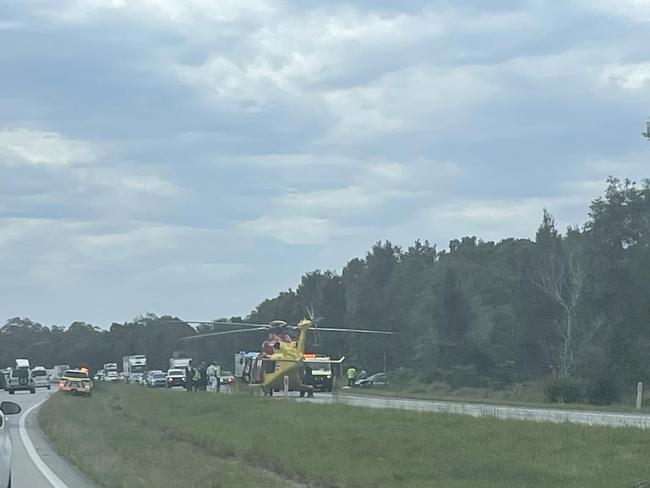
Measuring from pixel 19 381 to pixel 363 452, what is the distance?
67.3 metres

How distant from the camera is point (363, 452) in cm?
2284

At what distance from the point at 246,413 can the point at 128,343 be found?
152 metres

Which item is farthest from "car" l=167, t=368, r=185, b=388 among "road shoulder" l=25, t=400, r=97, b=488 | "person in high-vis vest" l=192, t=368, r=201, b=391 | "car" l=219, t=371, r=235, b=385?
"road shoulder" l=25, t=400, r=97, b=488

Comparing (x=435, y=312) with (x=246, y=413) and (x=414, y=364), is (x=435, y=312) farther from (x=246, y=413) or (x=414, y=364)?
(x=246, y=413)

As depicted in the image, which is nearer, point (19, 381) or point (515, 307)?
point (515, 307)

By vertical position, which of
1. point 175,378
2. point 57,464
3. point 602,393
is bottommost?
point 57,464

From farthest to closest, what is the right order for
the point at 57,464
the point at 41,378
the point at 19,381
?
the point at 41,378, the point at 19,381, the point at 57,464

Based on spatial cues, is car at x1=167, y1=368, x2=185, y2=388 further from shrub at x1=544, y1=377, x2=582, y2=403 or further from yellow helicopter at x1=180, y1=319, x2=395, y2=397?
shrub at x1=544, y1=377, x2=582, y2=403

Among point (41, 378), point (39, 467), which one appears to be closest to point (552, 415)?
point (39, 467)

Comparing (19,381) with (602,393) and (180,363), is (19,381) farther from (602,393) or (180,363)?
(602,393)

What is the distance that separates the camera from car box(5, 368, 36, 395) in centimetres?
8531

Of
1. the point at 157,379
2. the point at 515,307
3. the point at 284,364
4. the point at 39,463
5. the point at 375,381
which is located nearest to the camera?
the point at 39,463

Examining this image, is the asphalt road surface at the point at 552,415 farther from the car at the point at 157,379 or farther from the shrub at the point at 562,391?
the car at the point at 157,379

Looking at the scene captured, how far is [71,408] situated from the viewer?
49.9 meters
